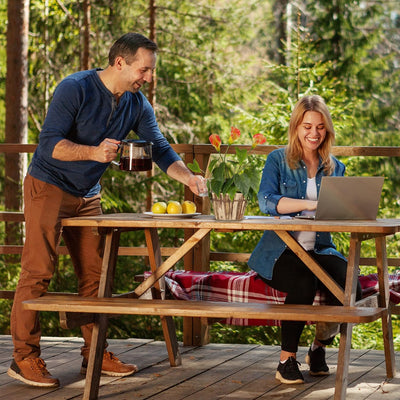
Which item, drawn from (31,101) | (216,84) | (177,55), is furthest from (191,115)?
(31,101)

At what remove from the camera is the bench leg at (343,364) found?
11.0ft

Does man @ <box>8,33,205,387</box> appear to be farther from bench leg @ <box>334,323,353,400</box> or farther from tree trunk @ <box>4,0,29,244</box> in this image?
tree trunk @ <box>4,0,29,244</box>

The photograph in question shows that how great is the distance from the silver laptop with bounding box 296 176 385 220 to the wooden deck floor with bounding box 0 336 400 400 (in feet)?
2.70

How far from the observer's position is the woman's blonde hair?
4.00 m

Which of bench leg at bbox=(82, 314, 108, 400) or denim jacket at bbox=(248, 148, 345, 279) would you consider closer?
bench leg at bbox=(82, 314, 108, 400)

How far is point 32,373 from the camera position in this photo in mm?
3809

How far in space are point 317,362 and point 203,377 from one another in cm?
57

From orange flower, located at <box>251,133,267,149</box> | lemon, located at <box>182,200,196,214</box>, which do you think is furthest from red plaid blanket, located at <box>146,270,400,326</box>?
orange flower, located at <box>251,133,267,149</box>

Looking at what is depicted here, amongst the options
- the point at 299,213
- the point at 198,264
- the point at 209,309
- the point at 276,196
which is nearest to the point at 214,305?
the point at 209,309

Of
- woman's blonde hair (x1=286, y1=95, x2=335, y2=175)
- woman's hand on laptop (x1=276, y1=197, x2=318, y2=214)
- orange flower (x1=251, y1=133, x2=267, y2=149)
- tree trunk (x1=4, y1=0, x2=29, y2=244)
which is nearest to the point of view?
orange flower (x1=251, y1=133, x2=267, y2=149)

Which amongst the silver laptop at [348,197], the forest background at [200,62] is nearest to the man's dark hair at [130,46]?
the silver laptop at [348,197]

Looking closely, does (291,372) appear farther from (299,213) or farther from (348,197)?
(348,197)

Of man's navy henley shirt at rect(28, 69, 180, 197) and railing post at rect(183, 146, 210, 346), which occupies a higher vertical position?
man's navy henley shirt at rect(28, 69, 180, 197)

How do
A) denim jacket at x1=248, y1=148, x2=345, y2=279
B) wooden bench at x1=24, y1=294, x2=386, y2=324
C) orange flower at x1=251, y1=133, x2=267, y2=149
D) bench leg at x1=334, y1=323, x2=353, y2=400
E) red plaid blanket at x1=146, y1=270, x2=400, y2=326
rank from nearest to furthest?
wooden bench at x1=24, y1=294, x2=386, y2=324 < bench leg at x1=334, y1=323, x2=353, y2=400 < orange flower at x1=251, y1=133, x2=267, y2=149 < denim jacket at x1=248, y1=148, x2=345, y2=279 < red plaid blanket at x1=146, y1=270, x2=400, y2=326
